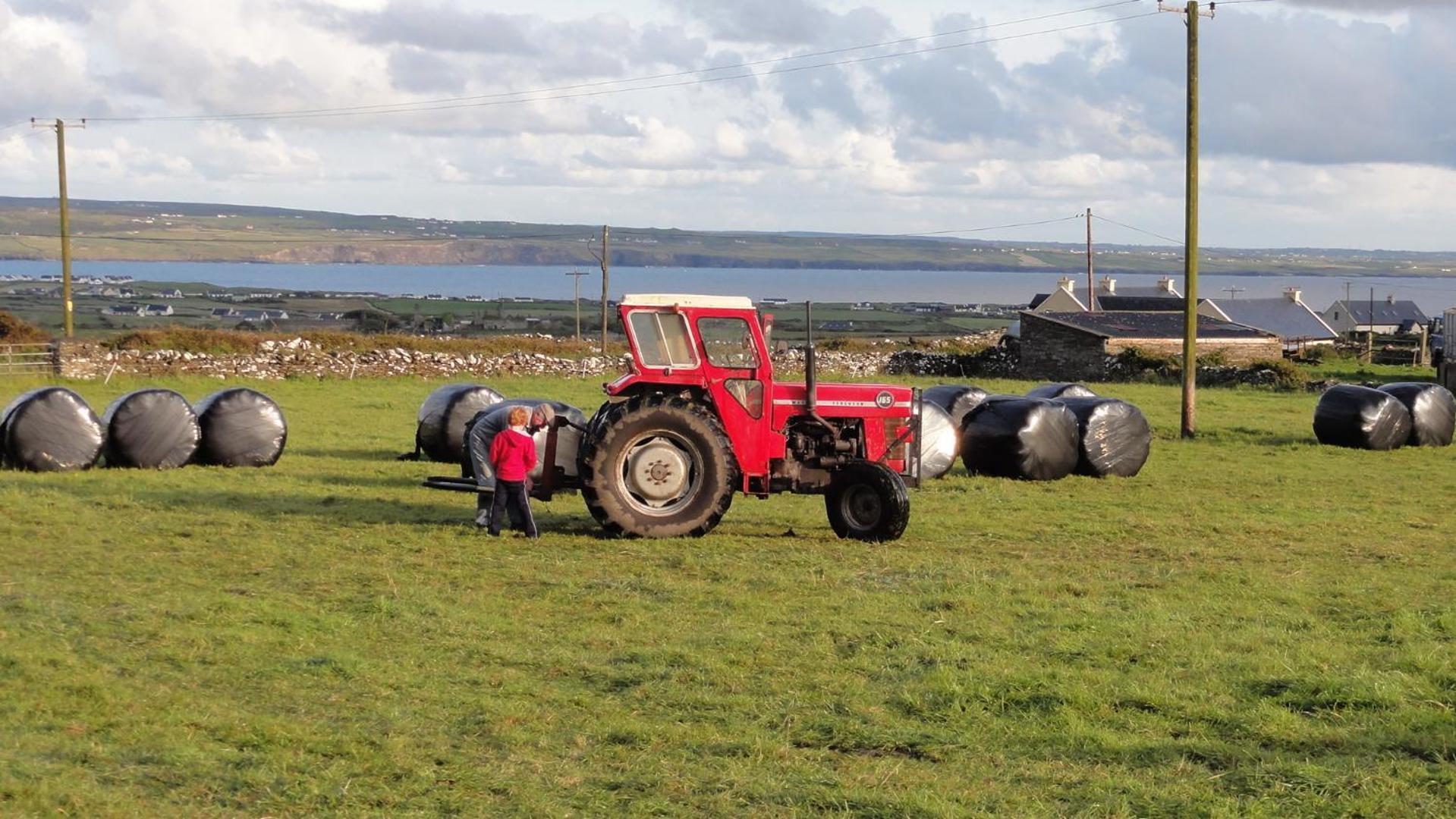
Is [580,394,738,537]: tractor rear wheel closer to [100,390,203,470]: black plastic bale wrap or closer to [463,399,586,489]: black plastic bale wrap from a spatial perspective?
[463,399,586,489]: black plastic bale wrap

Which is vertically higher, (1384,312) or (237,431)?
(1384,312)

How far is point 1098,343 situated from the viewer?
54438 millimetres

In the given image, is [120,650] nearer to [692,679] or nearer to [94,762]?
[94,762]

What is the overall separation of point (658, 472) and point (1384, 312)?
372 ft

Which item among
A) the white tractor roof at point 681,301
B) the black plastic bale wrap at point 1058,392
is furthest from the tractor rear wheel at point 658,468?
the black plastic bale wrap at point 1058,392

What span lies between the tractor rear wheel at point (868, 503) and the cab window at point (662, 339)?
206cm

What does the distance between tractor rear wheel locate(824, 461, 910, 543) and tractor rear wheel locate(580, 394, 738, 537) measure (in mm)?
1194

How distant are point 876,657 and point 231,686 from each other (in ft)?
14.0

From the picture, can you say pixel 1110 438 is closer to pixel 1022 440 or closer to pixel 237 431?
pixel 1022 440

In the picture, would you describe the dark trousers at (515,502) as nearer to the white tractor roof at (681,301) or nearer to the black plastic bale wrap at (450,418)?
the white tractor roof at (681,301)

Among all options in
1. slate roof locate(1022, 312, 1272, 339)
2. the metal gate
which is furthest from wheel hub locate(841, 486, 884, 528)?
slate roof locate(1022, 312, 1272, 339)

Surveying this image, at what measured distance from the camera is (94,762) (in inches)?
299

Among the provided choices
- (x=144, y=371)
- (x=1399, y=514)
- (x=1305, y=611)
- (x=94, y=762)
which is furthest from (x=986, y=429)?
(x=144, y=371)

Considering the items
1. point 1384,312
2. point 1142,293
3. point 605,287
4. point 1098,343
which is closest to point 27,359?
point 605,287
